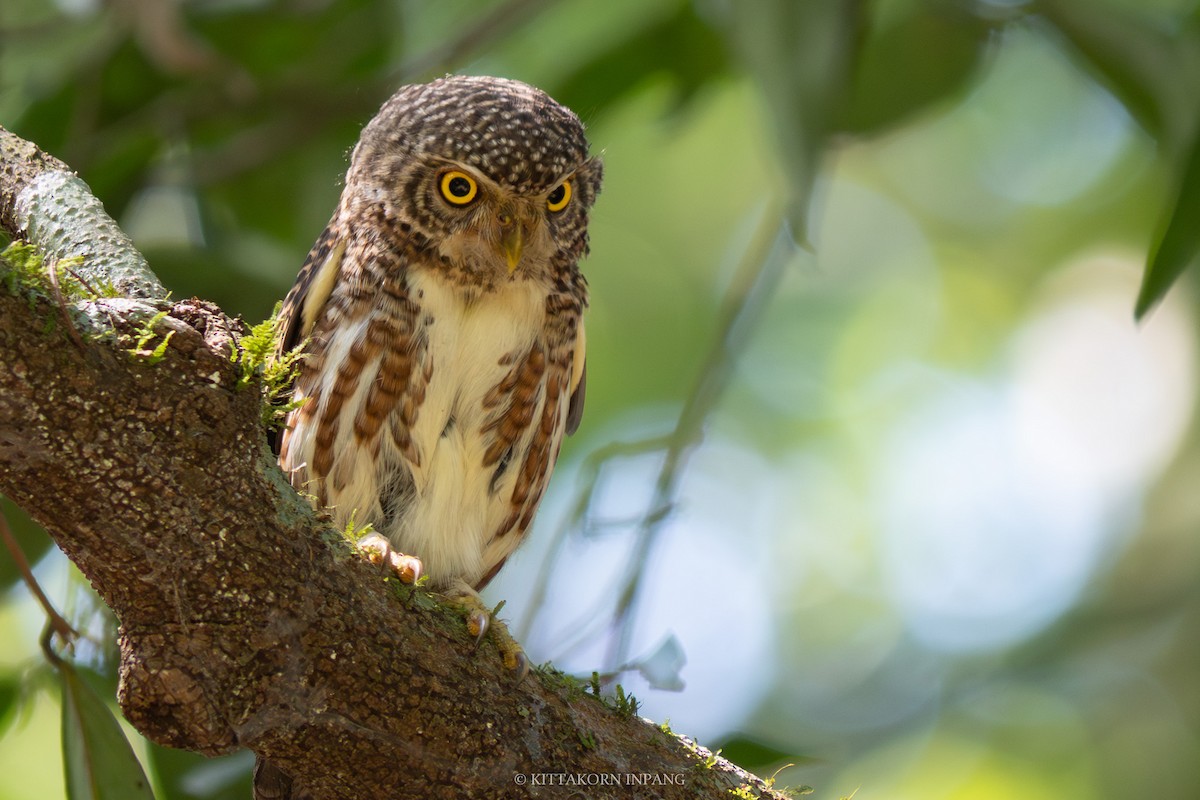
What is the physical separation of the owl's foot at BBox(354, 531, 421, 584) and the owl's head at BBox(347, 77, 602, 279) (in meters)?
1.07

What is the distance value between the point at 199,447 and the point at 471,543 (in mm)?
1605

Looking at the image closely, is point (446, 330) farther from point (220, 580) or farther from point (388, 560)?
point (220, 580)

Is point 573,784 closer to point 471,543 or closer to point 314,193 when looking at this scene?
point 471,543

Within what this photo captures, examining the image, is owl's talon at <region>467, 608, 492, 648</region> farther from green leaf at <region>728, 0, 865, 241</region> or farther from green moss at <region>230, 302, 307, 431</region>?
green leaf at <region>728, 0, 865, 241</region>

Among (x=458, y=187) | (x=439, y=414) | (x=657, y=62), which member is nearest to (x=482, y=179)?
(x=458, y=187)

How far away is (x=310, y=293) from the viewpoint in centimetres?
360

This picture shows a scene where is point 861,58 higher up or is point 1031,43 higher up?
point 1031,43

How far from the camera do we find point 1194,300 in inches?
361

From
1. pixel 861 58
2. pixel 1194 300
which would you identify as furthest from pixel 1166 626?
pixel 861 58

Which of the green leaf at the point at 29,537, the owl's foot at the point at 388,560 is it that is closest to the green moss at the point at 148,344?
the owl's foot at the point at 388,560

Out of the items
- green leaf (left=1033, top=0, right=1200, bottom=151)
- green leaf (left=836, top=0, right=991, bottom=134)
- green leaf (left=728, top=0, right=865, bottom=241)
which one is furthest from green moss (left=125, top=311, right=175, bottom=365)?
green leaf (left=836, top=0, right=991, bottom=134)

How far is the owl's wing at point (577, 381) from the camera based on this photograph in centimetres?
392

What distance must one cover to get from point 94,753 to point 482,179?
1927mm

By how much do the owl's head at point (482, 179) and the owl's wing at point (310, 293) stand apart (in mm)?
206
